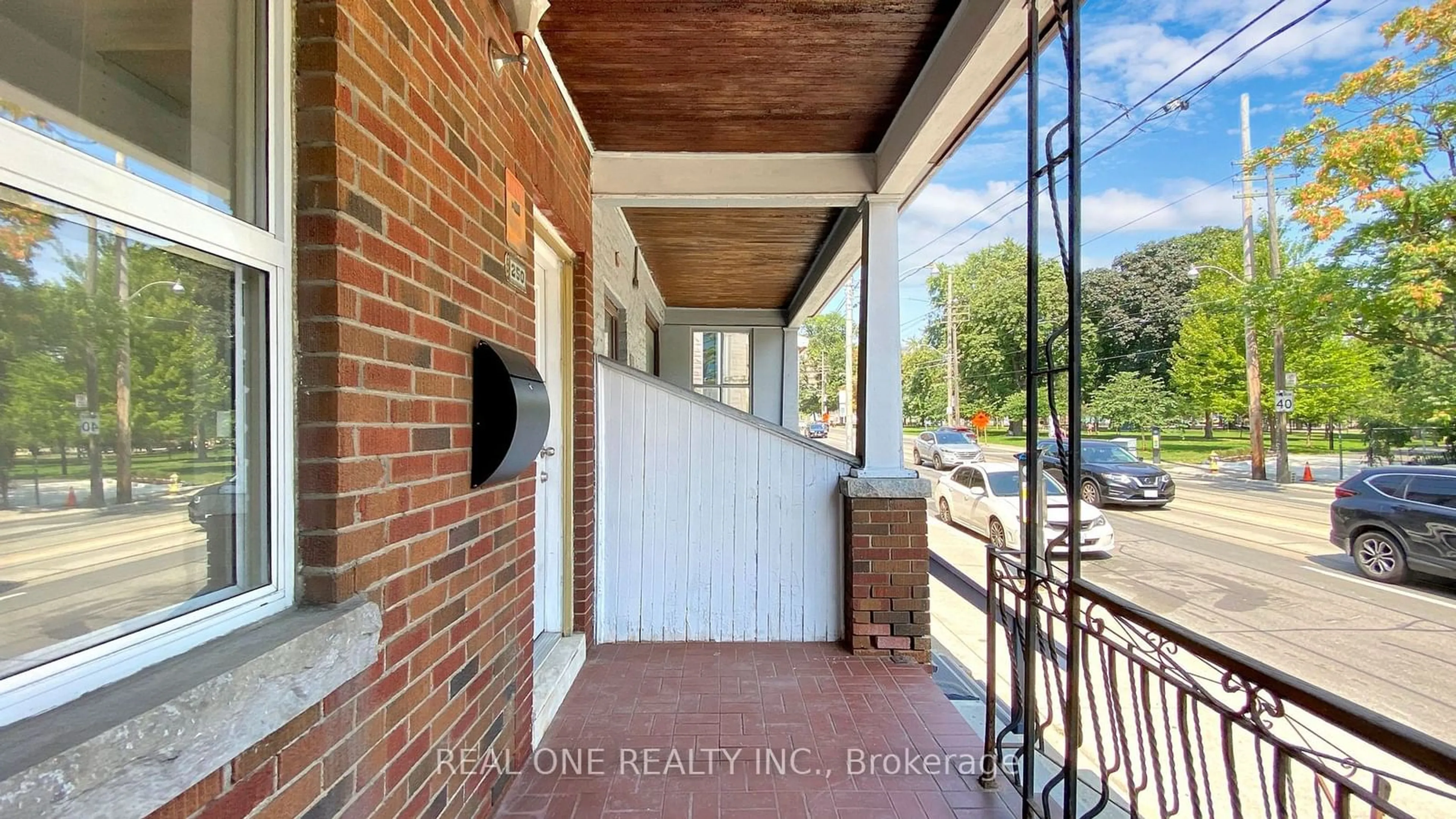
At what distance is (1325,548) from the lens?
5.85 m

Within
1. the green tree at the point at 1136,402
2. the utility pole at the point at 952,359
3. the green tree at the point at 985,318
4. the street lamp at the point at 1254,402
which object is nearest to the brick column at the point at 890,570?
the street lamp at the point at 1254,402

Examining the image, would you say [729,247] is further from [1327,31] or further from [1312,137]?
[1312,137]

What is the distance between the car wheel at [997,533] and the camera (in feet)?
25.3

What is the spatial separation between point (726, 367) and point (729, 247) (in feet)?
12.1

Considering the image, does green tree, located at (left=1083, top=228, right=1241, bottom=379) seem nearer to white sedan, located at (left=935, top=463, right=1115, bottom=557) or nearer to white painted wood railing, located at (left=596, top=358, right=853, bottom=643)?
white sedan, located at (left=935, top=463, right=1115, bottom=557)

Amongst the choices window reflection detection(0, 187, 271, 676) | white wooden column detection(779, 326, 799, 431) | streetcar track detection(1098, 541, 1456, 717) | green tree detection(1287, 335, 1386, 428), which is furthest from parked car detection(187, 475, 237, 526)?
white wooden column detection(779, 326, 799, 431)

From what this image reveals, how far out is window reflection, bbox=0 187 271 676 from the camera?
69cm

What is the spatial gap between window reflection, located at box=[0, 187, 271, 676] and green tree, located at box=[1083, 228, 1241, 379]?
19.5 m

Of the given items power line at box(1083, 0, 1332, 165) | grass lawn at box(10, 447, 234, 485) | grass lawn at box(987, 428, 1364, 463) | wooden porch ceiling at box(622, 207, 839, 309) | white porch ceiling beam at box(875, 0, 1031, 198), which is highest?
power line at box(1083, 0, 1332, 165)

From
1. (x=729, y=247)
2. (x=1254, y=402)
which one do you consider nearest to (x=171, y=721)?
(x=729, y=247)

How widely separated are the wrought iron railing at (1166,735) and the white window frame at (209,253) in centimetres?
158

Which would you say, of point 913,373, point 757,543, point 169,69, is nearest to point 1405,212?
point 757,543

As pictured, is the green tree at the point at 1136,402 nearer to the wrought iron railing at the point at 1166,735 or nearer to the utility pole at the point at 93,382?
the wrought iron railing at the point at 1166,735

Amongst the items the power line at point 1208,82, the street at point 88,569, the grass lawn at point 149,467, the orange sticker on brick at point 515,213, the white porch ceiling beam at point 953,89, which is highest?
the power line at point 1208,82
